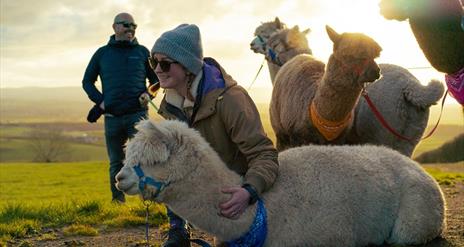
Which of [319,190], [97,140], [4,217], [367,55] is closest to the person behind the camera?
[319,190]

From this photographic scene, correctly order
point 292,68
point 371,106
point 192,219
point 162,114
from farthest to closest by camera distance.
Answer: point 292,68 < point 371,106 < point 162,114 < point 192,219

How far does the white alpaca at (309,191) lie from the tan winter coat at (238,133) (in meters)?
0.18

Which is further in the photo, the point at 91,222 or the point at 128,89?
the point at 128,89

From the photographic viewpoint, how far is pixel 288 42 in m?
8.86

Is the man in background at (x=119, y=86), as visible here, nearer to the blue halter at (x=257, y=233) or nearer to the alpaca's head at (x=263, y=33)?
the alpaca's head at (x=263, y=33)


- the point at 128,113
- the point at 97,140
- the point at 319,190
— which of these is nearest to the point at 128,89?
the point at 128,113

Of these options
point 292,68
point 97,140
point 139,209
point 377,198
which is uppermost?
point 292,68

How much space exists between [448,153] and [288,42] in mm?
24325

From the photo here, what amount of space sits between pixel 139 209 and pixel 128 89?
5.57ft

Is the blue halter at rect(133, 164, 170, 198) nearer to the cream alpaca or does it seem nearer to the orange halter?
the cream alpaca

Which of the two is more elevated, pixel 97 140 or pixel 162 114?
pixel 162 114

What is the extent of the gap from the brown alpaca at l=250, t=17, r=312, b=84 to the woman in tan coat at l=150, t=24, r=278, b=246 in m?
4.29

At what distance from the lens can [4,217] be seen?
6.70 m

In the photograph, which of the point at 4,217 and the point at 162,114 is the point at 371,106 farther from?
the point at 4,217
